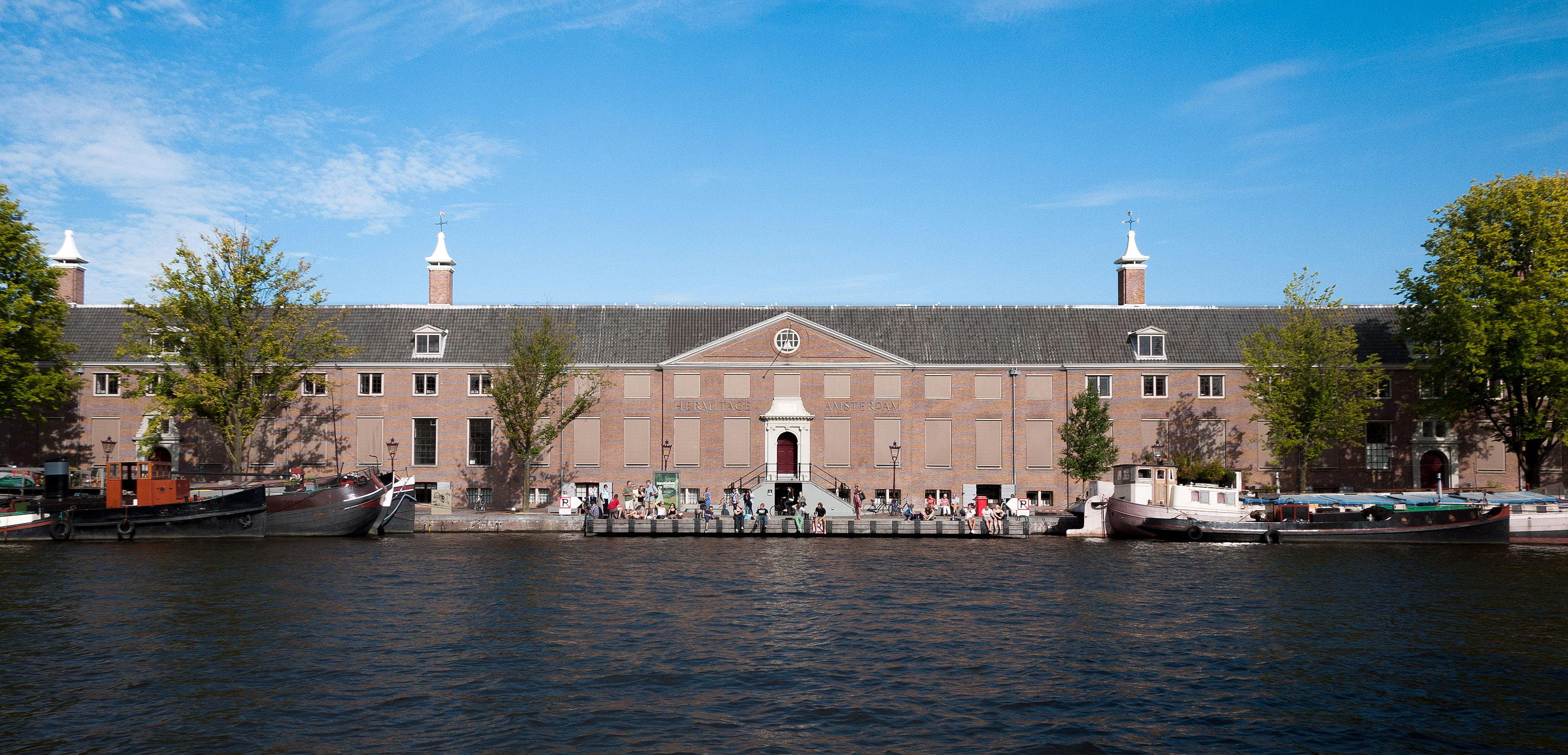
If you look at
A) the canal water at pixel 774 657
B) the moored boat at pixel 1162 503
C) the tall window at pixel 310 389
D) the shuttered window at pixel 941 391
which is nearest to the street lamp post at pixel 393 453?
the tall window at pixel 310 389

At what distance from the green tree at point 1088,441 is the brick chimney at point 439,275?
41259 mm

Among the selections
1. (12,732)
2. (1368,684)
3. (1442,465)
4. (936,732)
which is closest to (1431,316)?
(1442,465)

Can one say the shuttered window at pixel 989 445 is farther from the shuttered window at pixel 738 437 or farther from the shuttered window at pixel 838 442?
the shuttered window at pixel 738 437

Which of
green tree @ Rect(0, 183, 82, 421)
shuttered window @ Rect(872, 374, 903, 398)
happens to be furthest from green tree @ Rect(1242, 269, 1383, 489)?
green tree @ Rect(0, 183, 82, 421)

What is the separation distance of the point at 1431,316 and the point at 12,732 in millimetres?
64127

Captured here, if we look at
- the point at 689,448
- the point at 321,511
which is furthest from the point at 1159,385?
the point at 321,511

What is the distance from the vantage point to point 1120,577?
37.3 meters

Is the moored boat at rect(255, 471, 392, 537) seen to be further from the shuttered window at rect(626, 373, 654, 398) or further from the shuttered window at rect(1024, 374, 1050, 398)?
the shuttered window at rect(1024, 374, 1050, 398)

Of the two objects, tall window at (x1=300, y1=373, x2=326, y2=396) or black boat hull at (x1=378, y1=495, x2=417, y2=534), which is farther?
tall window at (x1=300, y1=373, x2=326, y2=396)

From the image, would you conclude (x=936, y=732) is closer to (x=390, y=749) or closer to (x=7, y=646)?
(x=390, y=749)

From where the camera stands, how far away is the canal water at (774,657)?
61.8 ft

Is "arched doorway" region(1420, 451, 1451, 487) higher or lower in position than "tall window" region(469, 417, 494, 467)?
lower

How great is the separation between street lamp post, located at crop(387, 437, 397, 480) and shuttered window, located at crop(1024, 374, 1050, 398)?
123 ft

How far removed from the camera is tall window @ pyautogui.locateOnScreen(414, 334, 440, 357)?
6512cm
